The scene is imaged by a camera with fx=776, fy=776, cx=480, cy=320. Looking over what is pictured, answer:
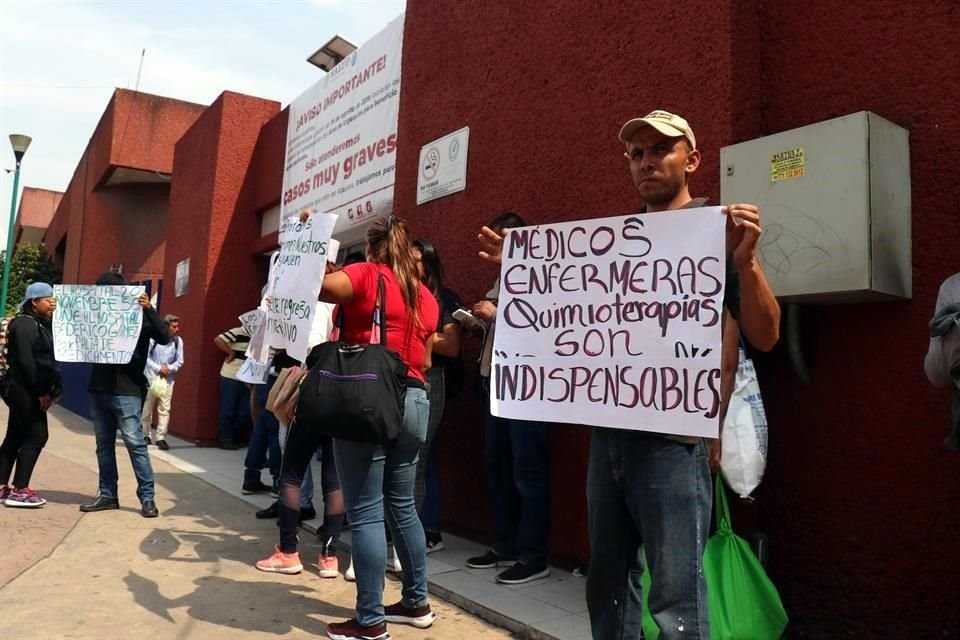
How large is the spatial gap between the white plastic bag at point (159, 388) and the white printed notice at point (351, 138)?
3.03m

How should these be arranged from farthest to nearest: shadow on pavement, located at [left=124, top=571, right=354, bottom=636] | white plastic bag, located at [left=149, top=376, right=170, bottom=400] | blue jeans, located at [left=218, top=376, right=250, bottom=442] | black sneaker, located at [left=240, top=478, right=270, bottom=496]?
1. white plastic bag, located at [left=149, top=376, right=170, bottom=400]
2. blue jeans, located at [left=218, top=376, right=250, bottom=442]
3. black sneaker, located at [left=240, top=478, right=270, bottom=496]
4. shadow on pavement, located at [left=124, top=571, right=354, bottom=636]

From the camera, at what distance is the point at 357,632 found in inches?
130

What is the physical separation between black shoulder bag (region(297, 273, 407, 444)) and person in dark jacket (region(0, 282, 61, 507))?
3988 millimetres

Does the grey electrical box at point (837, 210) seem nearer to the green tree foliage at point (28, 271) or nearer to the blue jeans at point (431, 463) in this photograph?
the blue jeans at point (431, 463)

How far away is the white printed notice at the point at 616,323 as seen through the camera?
221cm

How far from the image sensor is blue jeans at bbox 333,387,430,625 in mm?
3270

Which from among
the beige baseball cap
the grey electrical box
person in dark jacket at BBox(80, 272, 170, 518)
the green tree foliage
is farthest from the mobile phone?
the green tree foliage

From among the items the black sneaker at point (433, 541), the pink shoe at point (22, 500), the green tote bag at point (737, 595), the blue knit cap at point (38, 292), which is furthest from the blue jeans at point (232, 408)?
the green tote bag at point (737, 595)

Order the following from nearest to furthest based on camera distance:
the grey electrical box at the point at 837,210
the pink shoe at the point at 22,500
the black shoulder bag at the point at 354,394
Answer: the grey electrical box at the point at 837,210
the black shoulder bag at the point at 354,394
the pink shoe at the point at 22,500

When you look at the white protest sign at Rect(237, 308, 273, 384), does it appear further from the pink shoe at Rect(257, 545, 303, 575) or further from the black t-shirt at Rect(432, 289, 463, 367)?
the pink shoe at Rect(257, 545, 303, 575)

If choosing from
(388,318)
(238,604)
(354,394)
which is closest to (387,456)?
(354,394)

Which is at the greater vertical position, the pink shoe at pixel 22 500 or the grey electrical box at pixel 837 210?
the grey electrical box at pixel 837 210

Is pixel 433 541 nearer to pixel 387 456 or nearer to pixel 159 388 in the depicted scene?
pixel 387 456

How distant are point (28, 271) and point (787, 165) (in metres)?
27.9
